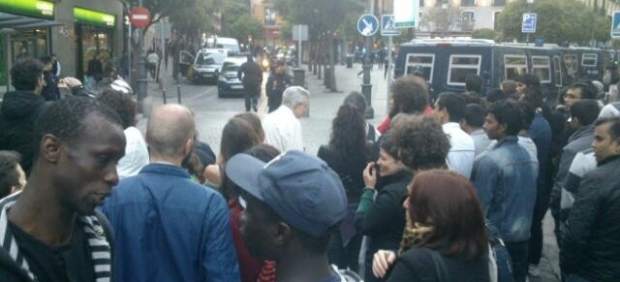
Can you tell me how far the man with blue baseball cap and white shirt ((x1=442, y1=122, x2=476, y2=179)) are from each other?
3108 millimetres

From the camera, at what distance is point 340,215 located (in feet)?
7.32

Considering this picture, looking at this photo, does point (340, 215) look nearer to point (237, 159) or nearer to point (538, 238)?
point (237, 159)

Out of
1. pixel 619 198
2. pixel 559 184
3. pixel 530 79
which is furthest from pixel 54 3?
pixel 619 198

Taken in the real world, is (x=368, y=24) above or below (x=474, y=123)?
above

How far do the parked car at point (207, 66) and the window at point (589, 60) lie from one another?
17460 millimetres

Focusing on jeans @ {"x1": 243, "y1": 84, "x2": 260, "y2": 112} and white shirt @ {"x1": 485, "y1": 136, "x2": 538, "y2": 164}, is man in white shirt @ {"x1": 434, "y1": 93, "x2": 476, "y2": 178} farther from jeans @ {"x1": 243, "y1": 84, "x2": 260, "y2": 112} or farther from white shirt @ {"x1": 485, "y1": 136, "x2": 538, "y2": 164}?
jeans @ {"x1": 243, "y1": 84, "x2": 260, "y2": 112}

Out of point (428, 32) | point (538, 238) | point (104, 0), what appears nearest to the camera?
point (538, 238)

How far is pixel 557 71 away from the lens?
726 inches

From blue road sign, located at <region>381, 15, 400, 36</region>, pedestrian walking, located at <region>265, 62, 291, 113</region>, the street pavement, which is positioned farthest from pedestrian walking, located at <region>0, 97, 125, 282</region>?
pedestrian walking, located at <region>265, 62, 291, 113</region>

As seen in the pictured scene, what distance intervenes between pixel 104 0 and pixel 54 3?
24.3ft

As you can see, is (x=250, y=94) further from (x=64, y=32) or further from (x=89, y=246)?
(x=89, y=246)

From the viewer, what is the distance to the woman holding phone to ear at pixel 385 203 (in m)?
3.83

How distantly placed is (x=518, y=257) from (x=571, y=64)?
16.7 metres

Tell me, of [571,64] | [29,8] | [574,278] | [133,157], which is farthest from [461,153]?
[29,8]
